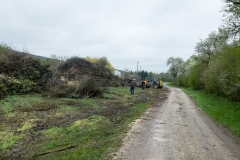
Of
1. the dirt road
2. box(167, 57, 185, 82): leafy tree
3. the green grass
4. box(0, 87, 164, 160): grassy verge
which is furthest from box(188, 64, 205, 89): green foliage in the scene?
box(167, 57, 185, 82): leafy tree

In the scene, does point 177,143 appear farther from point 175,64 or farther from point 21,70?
point 175,64

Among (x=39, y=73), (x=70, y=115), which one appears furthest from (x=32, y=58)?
(x=70, y=115)

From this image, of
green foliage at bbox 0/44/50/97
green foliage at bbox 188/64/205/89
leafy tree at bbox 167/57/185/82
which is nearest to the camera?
green foliage at bbox 0/44/50/97

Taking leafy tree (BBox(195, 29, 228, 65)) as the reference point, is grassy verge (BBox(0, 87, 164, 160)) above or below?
below

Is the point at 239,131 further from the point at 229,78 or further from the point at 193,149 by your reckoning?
the point at 229,78

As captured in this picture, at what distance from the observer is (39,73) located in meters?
18.5

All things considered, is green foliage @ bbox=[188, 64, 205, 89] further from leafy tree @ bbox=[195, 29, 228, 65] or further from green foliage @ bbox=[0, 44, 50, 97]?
green foliage @ bbox=[0, 44, 50, 97]

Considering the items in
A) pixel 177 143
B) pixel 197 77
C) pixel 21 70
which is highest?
pixel 197 77

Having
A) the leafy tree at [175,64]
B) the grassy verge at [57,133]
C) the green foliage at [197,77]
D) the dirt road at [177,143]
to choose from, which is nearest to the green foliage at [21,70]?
the grassy verge at [57,133]

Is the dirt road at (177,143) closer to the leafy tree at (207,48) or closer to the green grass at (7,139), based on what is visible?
the green grass at (7,139)

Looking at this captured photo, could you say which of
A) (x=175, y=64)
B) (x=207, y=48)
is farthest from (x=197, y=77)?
(x=175, y=64)

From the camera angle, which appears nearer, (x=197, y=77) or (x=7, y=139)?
(x=7, y=139)

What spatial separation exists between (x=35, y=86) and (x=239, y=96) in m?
16.6

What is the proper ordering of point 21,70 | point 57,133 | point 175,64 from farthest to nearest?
1. point 175,64
2. point 21,70
3. point 57,133
